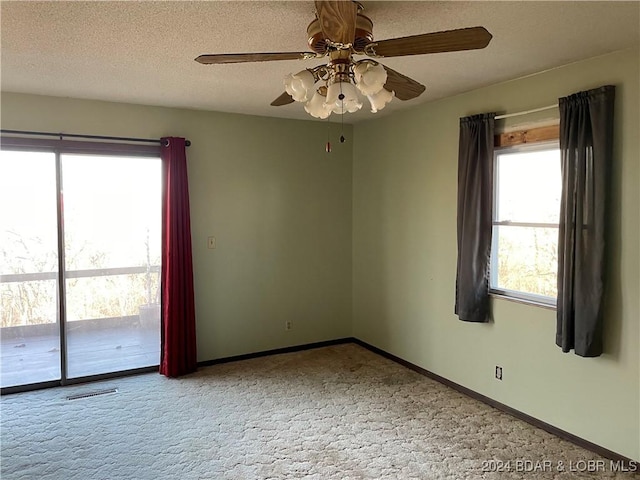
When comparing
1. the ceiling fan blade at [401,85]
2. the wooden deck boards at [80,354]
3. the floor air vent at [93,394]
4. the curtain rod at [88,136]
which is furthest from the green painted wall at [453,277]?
the floor air vent at [93,394]

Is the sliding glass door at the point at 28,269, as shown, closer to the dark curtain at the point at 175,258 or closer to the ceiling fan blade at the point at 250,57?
the dark curtain at the point at 175,258

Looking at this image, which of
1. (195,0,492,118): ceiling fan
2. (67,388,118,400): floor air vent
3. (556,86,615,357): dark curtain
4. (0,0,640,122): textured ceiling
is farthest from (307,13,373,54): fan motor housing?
(67,388,118,400): floor air vent

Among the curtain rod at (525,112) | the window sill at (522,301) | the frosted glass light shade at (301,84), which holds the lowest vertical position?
the window sill at (522,301)

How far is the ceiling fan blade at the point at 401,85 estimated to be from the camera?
228cm

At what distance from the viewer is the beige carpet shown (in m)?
2.81

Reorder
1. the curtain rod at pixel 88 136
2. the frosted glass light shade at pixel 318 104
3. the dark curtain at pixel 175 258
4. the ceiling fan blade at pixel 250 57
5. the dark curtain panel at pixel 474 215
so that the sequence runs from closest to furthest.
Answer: the ceiling fan blade at pixel 250 57
the frosted glass light shade at pixel 318 104
the dark curtain panel at pixel 474 215
the curtain rod at pixel 88 136
the dark curtain at pixel 175 258

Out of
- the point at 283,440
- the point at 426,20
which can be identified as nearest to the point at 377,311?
the point at 283,440

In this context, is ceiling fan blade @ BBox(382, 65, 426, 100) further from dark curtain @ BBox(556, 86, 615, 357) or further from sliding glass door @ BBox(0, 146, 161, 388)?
sliding glass door @ BBox(0, 146, 161, 388)

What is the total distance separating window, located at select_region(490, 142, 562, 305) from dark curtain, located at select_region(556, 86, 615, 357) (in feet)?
0.87

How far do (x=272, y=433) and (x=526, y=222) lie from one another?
7.71ft

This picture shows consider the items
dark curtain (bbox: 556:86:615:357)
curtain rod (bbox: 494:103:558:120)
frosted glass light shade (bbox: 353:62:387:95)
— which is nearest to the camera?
frosted glass light shade (bbox: 353:62:387:95)

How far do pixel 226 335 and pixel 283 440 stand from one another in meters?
1.79

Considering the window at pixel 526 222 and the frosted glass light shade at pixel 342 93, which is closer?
the frosted glass light shade at pixel 342 93

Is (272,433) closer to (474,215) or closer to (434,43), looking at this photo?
(474,215)
